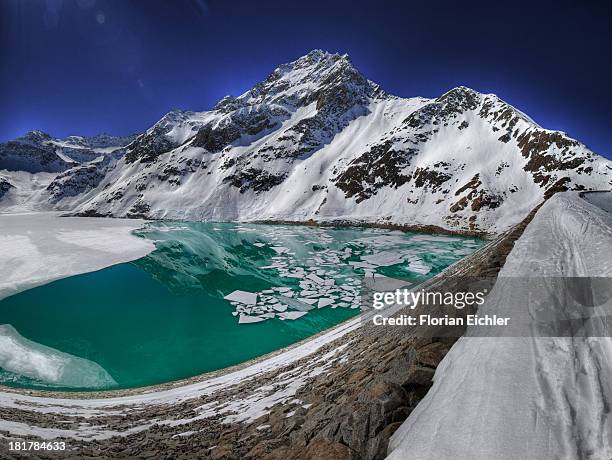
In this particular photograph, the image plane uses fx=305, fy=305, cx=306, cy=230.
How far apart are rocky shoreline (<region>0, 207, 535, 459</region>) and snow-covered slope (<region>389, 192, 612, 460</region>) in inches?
12.5

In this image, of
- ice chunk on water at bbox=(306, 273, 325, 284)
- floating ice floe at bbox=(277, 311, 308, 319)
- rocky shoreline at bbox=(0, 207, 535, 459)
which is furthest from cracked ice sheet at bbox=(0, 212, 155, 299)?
ice chunk on water at bbox=(306, 273, 325, 284)

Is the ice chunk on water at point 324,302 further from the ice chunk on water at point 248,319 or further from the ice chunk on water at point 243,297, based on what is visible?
the ice chunk on water at point 243,297

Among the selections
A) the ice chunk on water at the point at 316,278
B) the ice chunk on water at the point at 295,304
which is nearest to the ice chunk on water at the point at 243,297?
the ice chunk on water at the point at 295,304

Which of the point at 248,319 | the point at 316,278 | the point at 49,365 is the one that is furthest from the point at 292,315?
the point at 49,365

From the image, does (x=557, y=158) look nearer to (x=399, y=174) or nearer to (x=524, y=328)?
(x=399, y=174)

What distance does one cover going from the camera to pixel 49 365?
502 inches

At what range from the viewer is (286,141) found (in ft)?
341

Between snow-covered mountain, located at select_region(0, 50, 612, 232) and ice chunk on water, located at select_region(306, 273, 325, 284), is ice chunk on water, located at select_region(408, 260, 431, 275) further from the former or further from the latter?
snow-covered mountain, located at select_region(0, 50, 612, 232)

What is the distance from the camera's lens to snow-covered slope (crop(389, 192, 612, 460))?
2.64 m

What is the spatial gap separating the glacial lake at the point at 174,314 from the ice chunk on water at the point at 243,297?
0.07 meters

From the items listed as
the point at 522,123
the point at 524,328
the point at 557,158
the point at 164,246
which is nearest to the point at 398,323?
the point at 524,328

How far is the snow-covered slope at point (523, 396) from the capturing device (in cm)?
264

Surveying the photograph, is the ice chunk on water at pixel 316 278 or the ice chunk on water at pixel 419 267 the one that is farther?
the ice chunk on water at pixel 419 267

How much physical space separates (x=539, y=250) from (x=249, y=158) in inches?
3908
